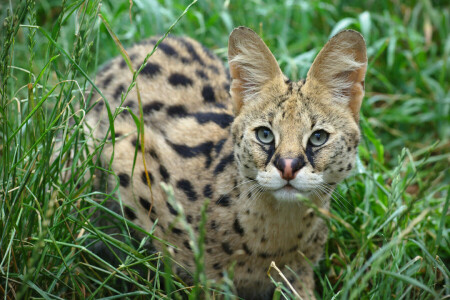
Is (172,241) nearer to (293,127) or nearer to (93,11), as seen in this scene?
(293,127)

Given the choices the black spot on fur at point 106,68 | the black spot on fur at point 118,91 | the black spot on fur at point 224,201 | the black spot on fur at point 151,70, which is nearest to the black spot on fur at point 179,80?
the black spot on fur at point 151,70

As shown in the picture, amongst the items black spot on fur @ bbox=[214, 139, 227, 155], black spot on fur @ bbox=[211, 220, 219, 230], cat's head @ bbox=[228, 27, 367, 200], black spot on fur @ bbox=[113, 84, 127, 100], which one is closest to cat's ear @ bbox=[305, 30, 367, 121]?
cat's head @ bbox=[228, 27, 367, 200]

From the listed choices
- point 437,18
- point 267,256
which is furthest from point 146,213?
point 437,18

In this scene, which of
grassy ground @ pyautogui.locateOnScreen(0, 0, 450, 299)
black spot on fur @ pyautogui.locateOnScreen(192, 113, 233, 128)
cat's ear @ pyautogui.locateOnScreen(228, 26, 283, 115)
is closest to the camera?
grassy ground @ pyautogui.locateOnScreen(0, 0, 450, 299)

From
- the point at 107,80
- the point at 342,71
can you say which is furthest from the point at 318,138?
the point at 107,80

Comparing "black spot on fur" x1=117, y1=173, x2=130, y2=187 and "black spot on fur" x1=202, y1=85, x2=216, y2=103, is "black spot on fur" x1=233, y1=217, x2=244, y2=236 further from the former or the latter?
"black spot on fur" x1=202, y1=85, x2=216, y2=103

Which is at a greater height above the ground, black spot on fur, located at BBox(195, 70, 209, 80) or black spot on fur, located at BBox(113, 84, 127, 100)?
black spot on fur, located at BBox(195, 70, 209, 80)

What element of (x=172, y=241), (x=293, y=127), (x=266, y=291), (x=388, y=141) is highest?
(x=293, y=127)
